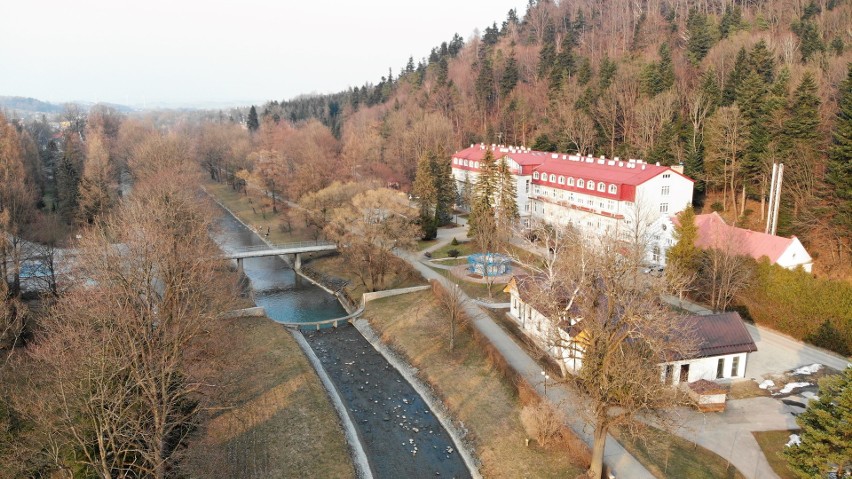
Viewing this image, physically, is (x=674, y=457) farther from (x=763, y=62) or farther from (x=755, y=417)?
(x=763, y=62)

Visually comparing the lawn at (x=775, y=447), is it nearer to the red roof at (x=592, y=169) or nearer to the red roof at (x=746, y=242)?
the red roof at (x=746, y=242)

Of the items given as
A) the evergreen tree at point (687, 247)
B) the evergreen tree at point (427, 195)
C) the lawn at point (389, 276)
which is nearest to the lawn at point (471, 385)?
the lawn at point (389, 276)

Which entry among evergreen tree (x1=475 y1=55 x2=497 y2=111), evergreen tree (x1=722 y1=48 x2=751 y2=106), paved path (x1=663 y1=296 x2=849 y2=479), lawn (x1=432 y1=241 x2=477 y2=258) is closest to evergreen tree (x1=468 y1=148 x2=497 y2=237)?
lawn (x1=432 y1=241 x2=477 y2=258)

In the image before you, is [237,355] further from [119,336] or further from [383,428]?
[119,336]

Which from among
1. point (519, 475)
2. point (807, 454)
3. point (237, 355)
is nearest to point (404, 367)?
point (237, 355)

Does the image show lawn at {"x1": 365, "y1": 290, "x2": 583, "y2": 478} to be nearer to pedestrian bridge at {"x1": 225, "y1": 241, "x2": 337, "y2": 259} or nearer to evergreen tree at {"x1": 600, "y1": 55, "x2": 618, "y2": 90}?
pedestrian bridge at {"x1": 225, "y1": 241, "x2": 337, "y2": 259}
